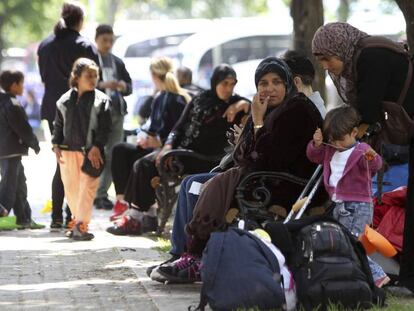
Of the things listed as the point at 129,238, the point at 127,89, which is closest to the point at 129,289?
the point at 129,238

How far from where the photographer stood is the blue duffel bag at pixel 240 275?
22.6ft

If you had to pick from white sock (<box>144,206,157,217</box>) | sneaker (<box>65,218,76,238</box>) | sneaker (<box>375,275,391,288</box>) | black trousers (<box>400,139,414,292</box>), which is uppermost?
black trousers (<box>400,139,414,292</box>)

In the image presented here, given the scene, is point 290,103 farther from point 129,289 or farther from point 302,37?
point 302,37

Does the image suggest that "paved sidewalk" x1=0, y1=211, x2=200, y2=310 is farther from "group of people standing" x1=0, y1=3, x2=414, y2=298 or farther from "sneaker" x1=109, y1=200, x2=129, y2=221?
"sneaker" x1=109, y1=200, x2=129, y2=221

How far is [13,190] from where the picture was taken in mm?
12594

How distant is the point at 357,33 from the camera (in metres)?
7.82

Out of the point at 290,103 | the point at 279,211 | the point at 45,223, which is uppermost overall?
the point at 290,103

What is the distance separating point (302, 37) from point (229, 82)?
91.6 inches

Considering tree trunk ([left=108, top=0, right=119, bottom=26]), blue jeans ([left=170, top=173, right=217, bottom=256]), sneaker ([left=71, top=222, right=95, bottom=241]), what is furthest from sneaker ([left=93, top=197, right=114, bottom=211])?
tree trunk ([left=108, top=0, right=119, bottom=26])

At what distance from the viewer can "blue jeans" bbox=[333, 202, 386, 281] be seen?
25.0ft

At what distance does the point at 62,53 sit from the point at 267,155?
5.58m

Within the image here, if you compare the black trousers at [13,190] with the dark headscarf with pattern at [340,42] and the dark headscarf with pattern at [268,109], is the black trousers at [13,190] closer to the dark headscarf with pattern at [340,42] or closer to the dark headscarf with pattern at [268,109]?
the dark headscarf with pattern at [268,109]

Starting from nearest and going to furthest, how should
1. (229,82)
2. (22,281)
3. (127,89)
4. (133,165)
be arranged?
(22,281)
(229,82)
(133,165)
(127,89)

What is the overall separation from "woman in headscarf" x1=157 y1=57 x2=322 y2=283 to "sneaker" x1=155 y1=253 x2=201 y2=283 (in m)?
0.19
